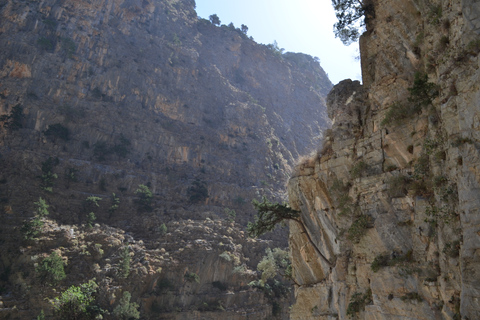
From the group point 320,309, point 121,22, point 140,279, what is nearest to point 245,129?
point 121,22

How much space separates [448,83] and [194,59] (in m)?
82.0

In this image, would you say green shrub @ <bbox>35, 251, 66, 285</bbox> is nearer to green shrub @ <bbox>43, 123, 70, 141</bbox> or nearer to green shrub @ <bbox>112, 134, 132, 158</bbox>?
green shrub @ <bbox>43, 123, 70, 141</bbox>

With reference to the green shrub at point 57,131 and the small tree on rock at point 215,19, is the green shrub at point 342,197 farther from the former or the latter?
the small tree on rock at point 215,19

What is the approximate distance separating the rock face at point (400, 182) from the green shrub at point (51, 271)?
25.6m

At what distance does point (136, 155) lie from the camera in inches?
2398

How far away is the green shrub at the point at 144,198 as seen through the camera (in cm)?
4942

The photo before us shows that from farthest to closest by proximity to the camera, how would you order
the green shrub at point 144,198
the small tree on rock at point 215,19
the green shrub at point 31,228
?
1. the small tree on rock at point 215,19
2. the green shrub at point 144,198
3. the green shrub at point 31,228

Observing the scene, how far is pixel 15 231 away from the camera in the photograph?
36.7m

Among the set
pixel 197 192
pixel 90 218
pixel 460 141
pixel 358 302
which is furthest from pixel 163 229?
pixel 460 141

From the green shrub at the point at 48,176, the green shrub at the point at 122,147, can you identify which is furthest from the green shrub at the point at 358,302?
the green shrub at the point at 122,147

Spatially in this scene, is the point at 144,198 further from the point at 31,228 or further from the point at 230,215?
the point at 31,228

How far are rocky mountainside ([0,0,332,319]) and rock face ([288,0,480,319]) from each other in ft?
13.8

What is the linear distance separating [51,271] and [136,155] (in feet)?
100

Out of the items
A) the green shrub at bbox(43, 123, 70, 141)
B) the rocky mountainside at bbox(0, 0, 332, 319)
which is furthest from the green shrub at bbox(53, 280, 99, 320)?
the green shrub at bbox(43, 123, 70, 141)
